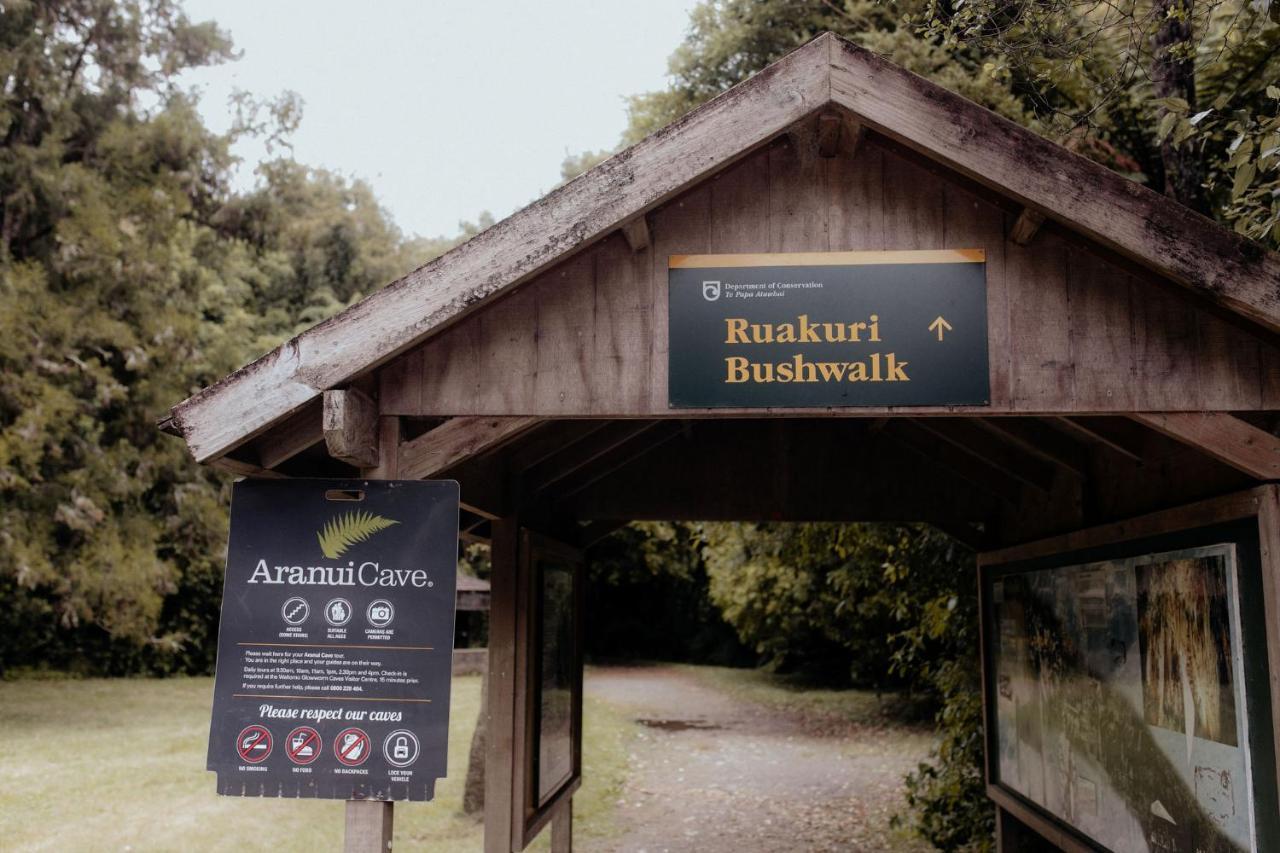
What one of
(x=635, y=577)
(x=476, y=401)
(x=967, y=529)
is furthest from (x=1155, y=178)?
(x=635, y=577)

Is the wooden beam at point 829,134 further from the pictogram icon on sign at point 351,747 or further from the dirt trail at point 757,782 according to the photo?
the dirt trail at point 757,782

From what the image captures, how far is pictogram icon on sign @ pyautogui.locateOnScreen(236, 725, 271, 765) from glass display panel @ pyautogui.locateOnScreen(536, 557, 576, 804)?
107 inches

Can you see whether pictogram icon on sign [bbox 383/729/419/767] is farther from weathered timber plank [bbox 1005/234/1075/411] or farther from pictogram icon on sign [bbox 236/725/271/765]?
weathered timber plank [bbox 1005/234/1075/411]

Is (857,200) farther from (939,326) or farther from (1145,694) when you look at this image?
(1145,694)

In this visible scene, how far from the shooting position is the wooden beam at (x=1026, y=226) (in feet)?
12.5

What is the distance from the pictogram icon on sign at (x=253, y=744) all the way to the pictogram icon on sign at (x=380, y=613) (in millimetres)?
575

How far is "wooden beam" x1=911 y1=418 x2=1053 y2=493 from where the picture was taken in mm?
6297

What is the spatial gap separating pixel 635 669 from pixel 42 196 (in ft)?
66.0

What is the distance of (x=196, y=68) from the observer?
19719 millimetres

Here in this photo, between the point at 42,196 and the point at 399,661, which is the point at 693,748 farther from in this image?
the point at 42,196

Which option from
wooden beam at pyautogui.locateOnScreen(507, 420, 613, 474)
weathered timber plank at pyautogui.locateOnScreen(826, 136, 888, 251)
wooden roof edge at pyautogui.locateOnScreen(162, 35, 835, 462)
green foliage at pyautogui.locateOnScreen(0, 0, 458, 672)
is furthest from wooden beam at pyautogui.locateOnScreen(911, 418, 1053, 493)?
green foliage at pyautogui.locateOnScreen(0, 0, 458, 672)

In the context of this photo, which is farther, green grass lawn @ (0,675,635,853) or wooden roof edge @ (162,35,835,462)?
green grass lawn @ (0,675,635,853)

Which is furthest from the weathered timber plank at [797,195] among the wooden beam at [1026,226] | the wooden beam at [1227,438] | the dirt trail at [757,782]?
the dirt trail at [757,782]

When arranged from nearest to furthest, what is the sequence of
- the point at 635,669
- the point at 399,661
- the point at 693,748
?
the point at 399,661 < the point at 693,748 < the point at 635,669
